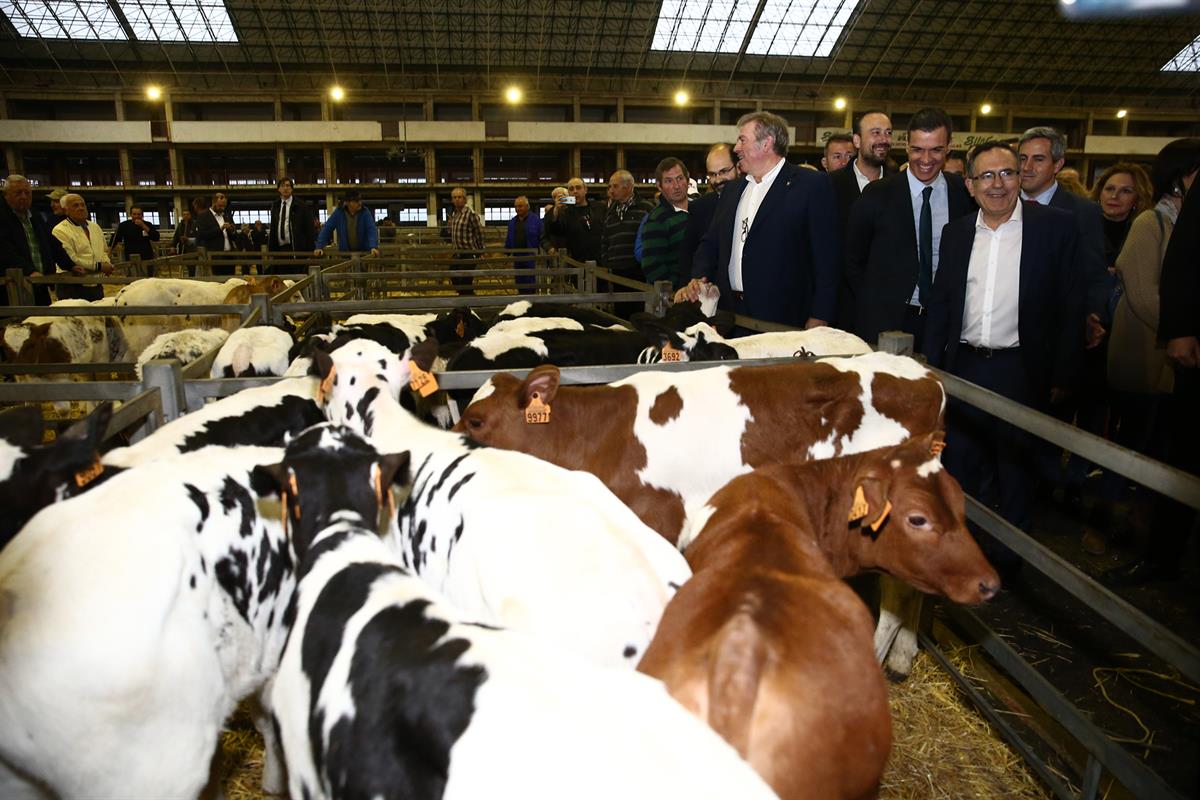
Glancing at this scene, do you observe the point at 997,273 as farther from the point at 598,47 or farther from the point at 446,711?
the point at 598,47

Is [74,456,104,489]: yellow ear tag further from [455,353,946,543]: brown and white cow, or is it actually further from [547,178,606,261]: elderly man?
[547,178,606,261]: elderly man

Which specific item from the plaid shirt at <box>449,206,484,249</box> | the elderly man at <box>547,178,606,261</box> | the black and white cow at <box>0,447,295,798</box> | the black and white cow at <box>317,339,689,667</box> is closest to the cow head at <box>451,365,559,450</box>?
the black and white cow at <box>317,339,689,667</box>

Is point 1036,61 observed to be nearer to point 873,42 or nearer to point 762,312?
point 873,42

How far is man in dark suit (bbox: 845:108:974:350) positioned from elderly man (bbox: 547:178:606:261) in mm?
7027

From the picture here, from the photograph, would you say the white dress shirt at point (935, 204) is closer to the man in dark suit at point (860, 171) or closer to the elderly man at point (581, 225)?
the man in dark suit at point (860, 171)

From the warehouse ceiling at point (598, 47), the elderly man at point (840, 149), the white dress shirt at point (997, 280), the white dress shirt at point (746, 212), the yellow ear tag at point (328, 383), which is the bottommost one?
the yellow ear tag at point (328, 383)

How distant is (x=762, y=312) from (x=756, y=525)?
115 inches

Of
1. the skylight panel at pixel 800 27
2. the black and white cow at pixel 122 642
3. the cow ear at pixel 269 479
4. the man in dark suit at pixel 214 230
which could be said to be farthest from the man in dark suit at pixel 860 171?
the skylight panel at pixel 800 27

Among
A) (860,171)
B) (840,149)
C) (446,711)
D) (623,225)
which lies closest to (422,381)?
(446,711)

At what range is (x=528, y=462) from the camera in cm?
259

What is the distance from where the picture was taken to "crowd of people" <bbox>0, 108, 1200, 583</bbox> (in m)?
3.72

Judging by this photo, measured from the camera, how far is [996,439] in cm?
394

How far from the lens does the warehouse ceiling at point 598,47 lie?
1029 inches

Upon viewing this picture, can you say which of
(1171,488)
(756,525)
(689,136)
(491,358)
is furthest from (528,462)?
(689,136)
